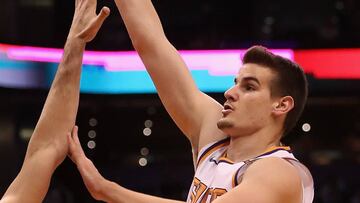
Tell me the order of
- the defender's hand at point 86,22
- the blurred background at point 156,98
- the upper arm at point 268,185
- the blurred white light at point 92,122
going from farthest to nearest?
the blurred white light at point 92,122, the blurred background at point 156,98, the defender's hand at point 86,22, the upper arm at point 268,185

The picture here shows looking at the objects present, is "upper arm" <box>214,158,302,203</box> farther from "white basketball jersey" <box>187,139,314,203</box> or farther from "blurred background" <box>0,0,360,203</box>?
"blurred background" <box>0,0,360,203</box>

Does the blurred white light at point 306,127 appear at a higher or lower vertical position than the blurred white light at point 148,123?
higher

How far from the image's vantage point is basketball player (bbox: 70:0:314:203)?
125 inches

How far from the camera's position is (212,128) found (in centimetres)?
365

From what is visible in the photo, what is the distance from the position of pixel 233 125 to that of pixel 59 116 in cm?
81

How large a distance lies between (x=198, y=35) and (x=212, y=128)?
7.79 m

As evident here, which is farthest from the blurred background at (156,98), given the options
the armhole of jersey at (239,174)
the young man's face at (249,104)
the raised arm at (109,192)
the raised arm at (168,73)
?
the raised arm at (109,192)

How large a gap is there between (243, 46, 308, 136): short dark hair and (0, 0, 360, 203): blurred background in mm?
7261

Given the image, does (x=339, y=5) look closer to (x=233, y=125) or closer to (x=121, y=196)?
(x=233, y=125)

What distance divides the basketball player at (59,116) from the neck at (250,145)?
765 millimetres

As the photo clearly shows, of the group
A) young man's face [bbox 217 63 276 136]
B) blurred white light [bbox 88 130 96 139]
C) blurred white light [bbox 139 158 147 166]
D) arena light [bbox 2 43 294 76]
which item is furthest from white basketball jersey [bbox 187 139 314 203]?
blurred white light [bbox 88 130 96 139]

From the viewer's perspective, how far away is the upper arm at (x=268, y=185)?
3.05m

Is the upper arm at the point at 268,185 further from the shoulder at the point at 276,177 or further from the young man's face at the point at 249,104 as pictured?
the young man's face at the point at 249,104

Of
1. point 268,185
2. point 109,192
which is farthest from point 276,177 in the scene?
point 109,192
